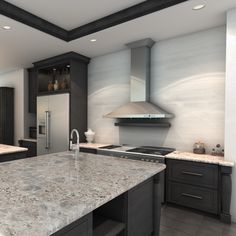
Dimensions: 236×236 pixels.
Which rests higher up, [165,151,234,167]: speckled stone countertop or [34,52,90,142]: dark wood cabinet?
[34,52,90,142]: dark wood cabinet

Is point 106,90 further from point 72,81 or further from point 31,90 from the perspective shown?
point 31,90

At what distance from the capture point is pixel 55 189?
4.06 feet

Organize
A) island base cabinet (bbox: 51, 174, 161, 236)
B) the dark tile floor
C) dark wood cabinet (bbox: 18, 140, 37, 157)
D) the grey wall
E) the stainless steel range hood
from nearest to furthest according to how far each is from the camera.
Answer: island base cabinet (bbox: 51, 174, 161, 236) < the dark tile floor < the grey wall < the stainless steel range hood < dark wood cabinet (bbox: 18, 140, 37, 157)

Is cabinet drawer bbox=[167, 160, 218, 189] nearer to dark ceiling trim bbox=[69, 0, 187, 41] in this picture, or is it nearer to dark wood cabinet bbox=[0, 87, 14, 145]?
dark ceiling trim bbox=[69, 0, 187, 41]

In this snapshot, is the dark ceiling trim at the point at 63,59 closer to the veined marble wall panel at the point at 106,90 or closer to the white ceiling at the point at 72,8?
the veined marble wall panel at the point at 106,90

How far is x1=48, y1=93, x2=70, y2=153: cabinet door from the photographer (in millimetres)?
4043

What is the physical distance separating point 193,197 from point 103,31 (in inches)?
108

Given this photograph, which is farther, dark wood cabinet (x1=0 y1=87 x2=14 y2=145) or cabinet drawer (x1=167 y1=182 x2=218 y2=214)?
dark wood cabinet (x1=0 y1=87 x2=14 y2=145)

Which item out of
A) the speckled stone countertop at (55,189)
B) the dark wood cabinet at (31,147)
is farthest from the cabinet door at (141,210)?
the dark wood cabinet at (31,147)

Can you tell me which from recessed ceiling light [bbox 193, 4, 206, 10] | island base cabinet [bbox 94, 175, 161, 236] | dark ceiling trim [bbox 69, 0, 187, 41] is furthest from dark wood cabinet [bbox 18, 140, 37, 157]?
recessed ceiling light [bbox 193, 4, 206, 10]

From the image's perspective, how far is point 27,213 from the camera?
919mm

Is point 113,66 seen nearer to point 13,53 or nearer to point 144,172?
point 13,53

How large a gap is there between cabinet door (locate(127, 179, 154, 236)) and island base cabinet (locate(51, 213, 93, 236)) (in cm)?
48

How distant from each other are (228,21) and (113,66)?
221 centimetres
